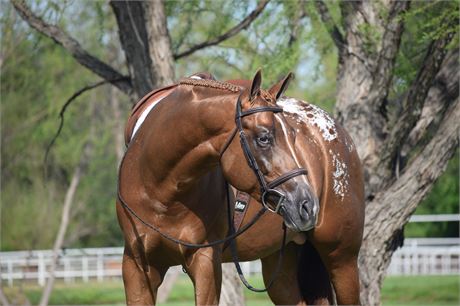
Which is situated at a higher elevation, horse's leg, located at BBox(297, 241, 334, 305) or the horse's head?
the horse's head

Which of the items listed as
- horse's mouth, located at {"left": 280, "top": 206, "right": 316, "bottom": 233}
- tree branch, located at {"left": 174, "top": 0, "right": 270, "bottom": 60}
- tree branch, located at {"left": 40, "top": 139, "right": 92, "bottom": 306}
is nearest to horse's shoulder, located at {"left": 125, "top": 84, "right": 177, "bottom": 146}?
horse's mouth, located at {"left": 280, "top": 206, "right": 316, "bottom": 233}

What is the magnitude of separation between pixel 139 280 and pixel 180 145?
2.54 ft

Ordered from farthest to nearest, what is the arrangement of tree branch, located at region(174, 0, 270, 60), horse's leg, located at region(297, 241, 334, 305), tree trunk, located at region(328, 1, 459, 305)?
tree branch, located at region(174, 0, 270, 60) → tree trunk, located at region(328, 1, 459, 305) → horse's leg, located at region(297, 241, 334, 305)

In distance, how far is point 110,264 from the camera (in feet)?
73.6

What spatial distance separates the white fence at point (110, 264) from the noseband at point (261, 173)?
16.2m

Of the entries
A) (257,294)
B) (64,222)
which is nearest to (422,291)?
(257,294)

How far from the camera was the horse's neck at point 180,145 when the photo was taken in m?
4.02

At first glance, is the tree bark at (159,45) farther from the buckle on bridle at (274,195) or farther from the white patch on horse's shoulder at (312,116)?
the buckle on bridle at (274,195)

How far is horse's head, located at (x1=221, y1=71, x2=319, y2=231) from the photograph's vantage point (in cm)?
370

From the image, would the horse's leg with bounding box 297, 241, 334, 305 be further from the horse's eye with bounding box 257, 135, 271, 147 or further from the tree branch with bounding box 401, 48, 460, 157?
the tree branch with bounding box 401, 48, 460, 157

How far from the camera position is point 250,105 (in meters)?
3.85

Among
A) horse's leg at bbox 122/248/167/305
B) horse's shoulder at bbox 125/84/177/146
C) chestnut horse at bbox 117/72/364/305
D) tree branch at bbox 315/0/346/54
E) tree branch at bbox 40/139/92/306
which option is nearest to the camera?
chestnut horse at bbox 117/72/364/305

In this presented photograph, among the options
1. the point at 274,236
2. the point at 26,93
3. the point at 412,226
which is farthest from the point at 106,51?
the point at 274,236

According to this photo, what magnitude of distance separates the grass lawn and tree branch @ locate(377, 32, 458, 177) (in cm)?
737
